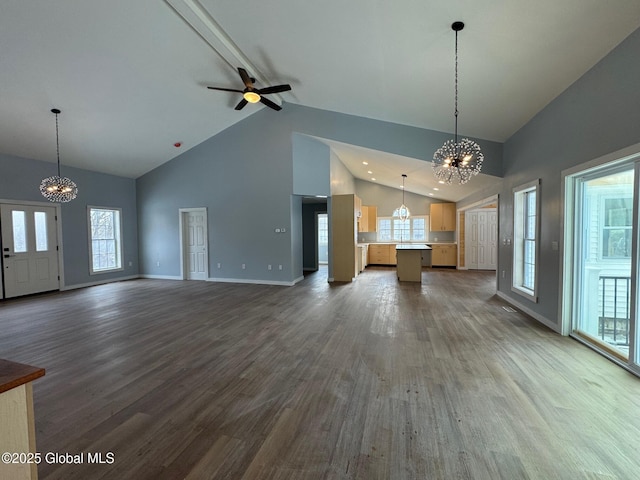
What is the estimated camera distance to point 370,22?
3.26m

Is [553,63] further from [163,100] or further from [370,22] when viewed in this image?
[163,100]

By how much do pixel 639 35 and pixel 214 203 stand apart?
25.3 ft

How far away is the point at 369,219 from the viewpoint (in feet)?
35.7

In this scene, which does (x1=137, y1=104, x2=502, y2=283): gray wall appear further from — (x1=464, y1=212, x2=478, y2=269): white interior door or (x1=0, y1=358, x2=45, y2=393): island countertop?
(x1=0, y1=358, x2=45, y2=393): island countertop

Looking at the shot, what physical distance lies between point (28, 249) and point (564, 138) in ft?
32.5

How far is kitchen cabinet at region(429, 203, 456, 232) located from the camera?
1002 cm

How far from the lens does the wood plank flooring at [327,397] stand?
5.50 feet

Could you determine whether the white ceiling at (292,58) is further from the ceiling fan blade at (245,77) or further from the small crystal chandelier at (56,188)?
the small crystal chandelier at (56,188)

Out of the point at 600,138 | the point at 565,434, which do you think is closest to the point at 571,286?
the point at 600,138

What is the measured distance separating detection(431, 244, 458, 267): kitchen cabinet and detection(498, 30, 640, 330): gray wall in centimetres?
463

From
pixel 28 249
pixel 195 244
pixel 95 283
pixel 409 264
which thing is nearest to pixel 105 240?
pixel 95 283

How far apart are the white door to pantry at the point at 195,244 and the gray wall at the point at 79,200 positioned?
1790 millimetres

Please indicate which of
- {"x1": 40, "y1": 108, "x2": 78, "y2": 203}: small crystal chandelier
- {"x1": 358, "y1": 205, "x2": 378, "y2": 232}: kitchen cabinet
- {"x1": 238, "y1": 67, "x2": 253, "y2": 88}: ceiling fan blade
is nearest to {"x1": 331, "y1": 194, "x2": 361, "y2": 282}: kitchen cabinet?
{"x1": 358, "y1": 205, "x2": 378, "y2": 232}: kitchen cabinet

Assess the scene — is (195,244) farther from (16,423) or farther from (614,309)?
(614,309)
